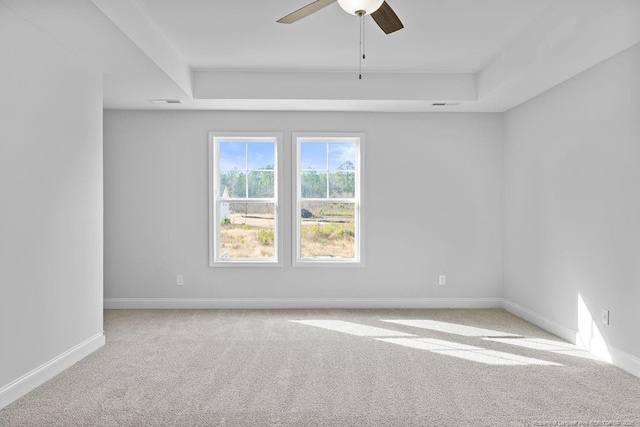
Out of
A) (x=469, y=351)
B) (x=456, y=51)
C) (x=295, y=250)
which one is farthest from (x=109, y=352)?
(x=456, y=51)

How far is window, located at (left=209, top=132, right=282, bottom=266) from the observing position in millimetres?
5809

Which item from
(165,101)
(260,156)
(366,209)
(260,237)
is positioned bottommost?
(260,237)

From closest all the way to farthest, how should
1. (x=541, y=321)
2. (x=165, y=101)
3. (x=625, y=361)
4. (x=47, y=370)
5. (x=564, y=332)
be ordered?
(x=47, y=370) < (x=625, y=361) < (x=564, y=332) < (x=541, y=321) < (x=165, y=101)

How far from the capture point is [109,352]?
156 inches

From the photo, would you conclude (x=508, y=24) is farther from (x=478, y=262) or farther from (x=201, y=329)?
(x=201, y=329)

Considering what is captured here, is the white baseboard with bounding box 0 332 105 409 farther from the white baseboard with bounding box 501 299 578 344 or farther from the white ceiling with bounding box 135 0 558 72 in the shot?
the white baseboard with bounding box 501 299 578 344

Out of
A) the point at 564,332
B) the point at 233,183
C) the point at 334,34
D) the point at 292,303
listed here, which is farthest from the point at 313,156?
the point at 564,332

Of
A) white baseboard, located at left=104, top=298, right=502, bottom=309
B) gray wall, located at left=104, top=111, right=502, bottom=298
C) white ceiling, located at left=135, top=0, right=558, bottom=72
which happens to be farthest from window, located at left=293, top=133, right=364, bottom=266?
white ceiling, located at left=135, top=0, right=558, bottom=72

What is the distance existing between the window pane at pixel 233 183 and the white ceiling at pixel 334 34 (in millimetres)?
1380

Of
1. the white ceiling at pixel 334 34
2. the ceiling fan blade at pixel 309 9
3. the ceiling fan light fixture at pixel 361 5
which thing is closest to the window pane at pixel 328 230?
the white ceiling at pixel 334 34

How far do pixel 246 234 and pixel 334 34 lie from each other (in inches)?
109

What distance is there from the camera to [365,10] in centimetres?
254

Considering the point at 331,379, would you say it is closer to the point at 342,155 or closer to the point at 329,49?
the point at 329,49

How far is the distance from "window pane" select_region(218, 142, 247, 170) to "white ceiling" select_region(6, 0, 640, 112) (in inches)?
20.6
